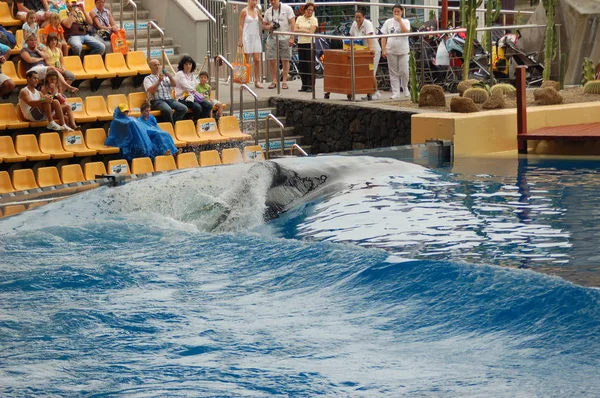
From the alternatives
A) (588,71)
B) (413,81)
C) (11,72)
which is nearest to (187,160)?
(11,72)

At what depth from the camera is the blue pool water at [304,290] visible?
7.72 m

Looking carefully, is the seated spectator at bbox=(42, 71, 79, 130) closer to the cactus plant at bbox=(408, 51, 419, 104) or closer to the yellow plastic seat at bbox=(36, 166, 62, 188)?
the yellow plastic seat at bbox=(36, 166, 62, 188)

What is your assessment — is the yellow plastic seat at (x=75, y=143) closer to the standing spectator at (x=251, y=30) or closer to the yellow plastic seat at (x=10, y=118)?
the yellow plastic seat at (x=10, y=118)

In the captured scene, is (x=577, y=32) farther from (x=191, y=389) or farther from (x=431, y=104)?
(x=191, y=389)

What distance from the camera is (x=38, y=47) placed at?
51.8ft

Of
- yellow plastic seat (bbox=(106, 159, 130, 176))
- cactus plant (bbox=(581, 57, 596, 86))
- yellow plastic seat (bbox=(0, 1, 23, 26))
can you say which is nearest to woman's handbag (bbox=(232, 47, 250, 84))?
yellow plastic seat (bbox=(0, 1, 23, 26))

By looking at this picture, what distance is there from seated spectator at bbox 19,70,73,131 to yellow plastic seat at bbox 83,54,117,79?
67.3 inches

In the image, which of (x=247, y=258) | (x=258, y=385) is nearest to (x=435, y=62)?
(x=247, y=258)

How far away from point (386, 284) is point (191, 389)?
2346 mm

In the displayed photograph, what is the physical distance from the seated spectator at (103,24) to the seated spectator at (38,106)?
268 cm

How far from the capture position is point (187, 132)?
53.6 ft

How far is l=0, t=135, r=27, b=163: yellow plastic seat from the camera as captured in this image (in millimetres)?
14594

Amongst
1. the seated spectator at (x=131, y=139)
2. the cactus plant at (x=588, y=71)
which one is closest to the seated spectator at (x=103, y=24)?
the seated spectator at (x=131, y=139)

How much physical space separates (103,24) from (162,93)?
1.86m
